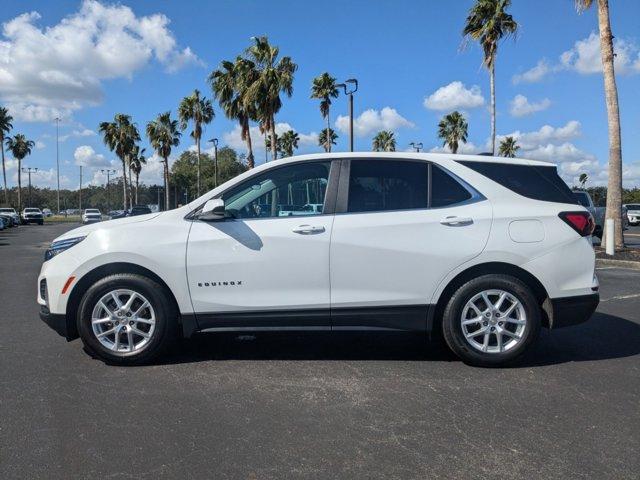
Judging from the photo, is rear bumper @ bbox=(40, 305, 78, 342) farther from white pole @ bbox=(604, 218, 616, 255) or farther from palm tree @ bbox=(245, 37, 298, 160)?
palm tree @ bbox=(245, 37, 298, 160)

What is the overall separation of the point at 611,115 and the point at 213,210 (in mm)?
13650

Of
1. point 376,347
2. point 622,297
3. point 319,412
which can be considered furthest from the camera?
point 622,297

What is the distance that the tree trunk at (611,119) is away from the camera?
46.9 feet

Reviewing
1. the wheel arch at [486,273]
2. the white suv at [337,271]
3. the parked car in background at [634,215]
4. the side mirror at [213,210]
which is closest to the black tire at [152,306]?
the white suv at [337,271]

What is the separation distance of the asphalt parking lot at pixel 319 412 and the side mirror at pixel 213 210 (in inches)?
50.6

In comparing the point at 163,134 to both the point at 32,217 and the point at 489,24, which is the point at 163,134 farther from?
the point at 489,24

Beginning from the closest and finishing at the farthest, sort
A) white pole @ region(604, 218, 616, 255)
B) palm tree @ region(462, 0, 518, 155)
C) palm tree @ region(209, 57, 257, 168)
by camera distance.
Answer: white pole @ region(604, 218, 616, 255) < palm tree @ region(462, 0, 518, 155) < palm tree @ region(209, 57, 257, 168)

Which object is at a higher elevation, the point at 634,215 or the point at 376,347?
the point at 634,215

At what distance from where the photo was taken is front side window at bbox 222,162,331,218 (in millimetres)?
4613

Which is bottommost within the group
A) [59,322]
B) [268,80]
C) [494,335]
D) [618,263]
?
[618,263]

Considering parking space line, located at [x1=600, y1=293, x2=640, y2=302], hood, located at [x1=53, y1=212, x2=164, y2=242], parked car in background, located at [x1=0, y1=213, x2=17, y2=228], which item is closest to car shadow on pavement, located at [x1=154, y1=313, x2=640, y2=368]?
hood, located at [x1=53, y1=212, x2=164, y2=242]

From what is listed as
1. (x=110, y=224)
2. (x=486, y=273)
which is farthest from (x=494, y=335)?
(x=110, y=224)

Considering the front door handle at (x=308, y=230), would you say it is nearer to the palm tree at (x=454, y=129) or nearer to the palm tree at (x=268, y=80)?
the palm tree at (x=268, y=80)

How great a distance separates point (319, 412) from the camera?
3664mm
